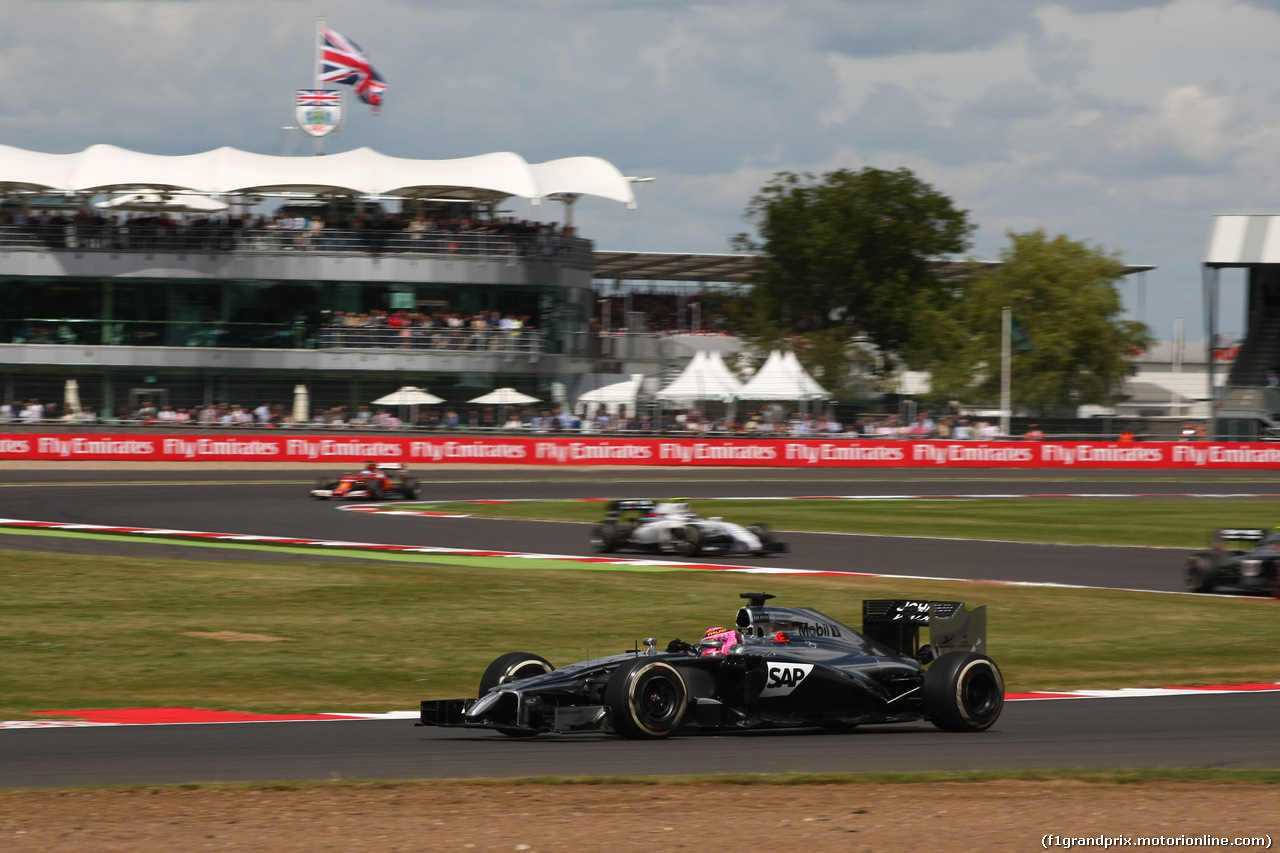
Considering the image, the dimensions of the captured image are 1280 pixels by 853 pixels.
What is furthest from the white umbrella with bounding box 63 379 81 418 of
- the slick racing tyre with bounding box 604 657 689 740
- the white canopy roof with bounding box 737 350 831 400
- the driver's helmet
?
the slick racing tyre with bounding box 604 657 689 740

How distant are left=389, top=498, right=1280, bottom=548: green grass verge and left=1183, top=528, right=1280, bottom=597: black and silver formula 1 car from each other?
6275 mm

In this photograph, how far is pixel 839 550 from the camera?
2478 centimetres

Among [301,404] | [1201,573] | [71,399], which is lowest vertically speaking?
[1201,573]

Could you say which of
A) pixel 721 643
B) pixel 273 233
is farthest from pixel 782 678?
pixel 273 233

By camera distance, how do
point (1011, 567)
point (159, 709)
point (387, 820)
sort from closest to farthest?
point (387, 820) → point (159, 709) → point (1011, 567)

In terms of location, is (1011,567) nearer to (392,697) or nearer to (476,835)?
(392,697)

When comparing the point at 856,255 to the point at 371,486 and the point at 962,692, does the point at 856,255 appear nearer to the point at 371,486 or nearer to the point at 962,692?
the point at 371,486

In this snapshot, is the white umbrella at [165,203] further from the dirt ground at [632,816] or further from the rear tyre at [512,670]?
the dirt ground at [632,816]

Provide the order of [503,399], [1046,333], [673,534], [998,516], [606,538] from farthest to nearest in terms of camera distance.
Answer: [1046,333] < [503,399] < [998,516] < [606,538] < [673,534]

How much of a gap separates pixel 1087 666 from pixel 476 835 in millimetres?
8491

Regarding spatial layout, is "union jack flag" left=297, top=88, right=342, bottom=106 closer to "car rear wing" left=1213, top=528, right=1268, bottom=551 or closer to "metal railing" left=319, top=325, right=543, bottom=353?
"metal railing" left=319, top=325, right=543, bottom=353

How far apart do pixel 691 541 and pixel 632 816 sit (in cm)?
1549

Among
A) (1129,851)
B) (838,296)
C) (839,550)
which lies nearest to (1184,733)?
(1129,851)

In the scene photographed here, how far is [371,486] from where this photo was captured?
113 feet
